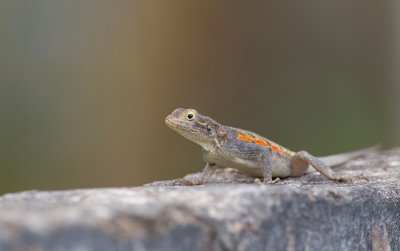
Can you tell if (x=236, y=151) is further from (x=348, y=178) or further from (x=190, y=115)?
(x=348, y=178)

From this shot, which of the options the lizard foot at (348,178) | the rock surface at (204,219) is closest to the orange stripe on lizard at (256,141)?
the lizard foot at (348,178)

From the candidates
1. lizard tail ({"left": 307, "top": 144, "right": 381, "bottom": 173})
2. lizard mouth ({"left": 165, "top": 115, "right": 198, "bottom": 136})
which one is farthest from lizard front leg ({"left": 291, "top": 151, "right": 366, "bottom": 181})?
lizard mouth ({"left": 165, "top": 115, "right": 198, "bottom": 136})

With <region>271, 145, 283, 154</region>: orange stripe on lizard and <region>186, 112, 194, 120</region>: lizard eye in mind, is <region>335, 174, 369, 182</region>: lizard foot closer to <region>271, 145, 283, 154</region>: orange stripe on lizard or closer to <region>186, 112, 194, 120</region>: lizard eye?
<region>271, 145, 283, 154</region>: orange stripe on lizard

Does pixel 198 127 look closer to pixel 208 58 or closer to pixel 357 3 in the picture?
pixel 208 58

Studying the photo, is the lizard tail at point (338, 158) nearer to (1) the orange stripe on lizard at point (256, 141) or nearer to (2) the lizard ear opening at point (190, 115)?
(1) the orange stripe on lizard at point (256, 141)

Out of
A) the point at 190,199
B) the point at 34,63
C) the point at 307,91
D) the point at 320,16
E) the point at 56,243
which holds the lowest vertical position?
the point at 56,243

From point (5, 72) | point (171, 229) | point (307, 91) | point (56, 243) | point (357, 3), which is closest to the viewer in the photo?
point (56, 243)

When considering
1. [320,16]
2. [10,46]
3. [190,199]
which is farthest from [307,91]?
[190,199]
